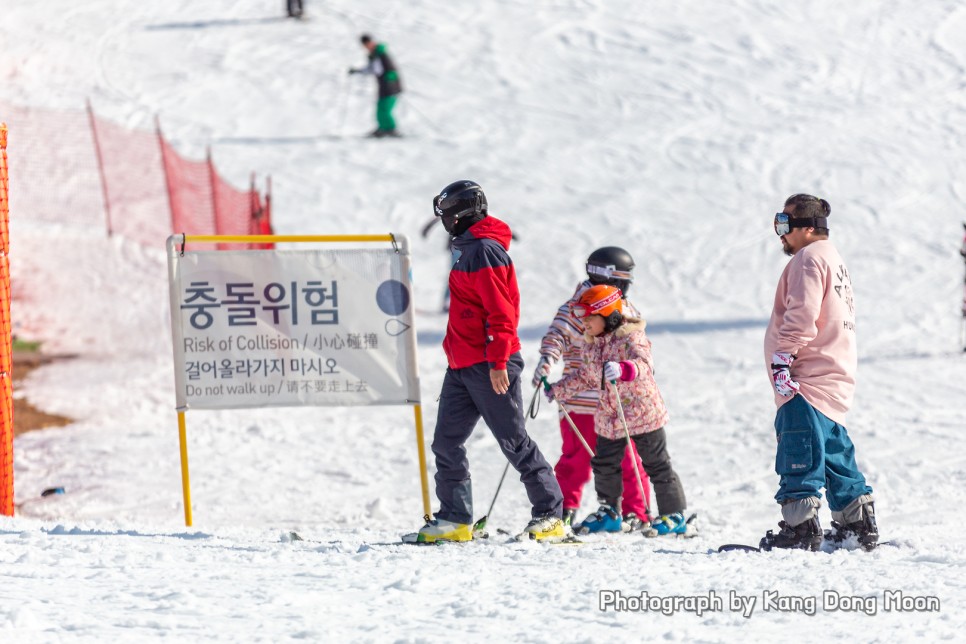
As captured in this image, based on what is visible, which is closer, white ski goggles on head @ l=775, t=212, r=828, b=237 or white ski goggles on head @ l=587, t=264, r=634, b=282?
white ski goggles on head @ l=775, t=212, r=828, b=237

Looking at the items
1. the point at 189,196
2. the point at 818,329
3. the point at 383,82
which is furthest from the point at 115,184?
the point at 818,329

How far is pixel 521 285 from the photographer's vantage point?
1530cm

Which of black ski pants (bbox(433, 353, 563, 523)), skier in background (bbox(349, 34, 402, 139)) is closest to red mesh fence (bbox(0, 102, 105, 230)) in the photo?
skier in background (bbox(349, 34, 402, 139))

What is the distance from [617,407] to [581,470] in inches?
25.2

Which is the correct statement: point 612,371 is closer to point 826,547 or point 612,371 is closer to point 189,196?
point 826,547

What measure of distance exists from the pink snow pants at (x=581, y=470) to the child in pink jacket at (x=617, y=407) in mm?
134

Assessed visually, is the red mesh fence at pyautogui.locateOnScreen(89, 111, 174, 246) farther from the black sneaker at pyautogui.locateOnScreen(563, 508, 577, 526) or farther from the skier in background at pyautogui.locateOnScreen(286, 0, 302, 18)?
the black sneaker at pyautogui.locateOnScreen(563, 508, 577, 526)

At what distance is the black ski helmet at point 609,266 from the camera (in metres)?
6.46

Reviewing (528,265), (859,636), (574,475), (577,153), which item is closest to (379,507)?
(574,475)

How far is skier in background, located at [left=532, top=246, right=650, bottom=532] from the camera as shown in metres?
6.46

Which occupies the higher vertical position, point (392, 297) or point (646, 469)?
point (392, 297)

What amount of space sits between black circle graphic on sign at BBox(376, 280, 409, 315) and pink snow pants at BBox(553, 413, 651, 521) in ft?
3.68

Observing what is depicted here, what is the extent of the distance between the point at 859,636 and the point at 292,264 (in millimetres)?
3836

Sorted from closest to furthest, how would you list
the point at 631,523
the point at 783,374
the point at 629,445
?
1. the point at 783,374
2. the point at 629,445
3. the point at 631,523
